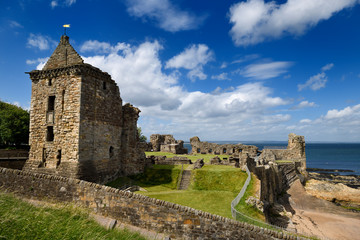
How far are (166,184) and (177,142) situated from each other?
→ 71.3 feet

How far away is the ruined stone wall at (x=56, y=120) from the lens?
16141 millimetres

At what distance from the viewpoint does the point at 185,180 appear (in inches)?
846

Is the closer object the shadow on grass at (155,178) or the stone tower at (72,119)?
the stone tower at (72,119)

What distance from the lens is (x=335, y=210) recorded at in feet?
103

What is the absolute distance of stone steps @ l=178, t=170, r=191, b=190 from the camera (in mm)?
20522

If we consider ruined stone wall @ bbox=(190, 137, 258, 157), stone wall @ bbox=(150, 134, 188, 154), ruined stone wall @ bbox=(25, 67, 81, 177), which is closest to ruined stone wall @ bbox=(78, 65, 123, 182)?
ruined stone wall @ bbox=(25, 67, 81, 177)

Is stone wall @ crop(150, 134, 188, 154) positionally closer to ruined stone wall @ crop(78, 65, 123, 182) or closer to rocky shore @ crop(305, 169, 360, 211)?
ruined stone wall @ crop(78, 65, 123, 182)

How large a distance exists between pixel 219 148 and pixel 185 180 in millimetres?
23417

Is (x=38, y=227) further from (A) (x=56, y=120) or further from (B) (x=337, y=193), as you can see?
(B) (x=337, y=193)

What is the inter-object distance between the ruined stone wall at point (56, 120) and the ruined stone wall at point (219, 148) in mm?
31425

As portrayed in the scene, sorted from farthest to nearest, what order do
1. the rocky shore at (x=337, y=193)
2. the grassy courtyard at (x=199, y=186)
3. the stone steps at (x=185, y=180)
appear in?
the rocky shore at (x=337, y=193), the stone steps at (x=185, y=180), the grassy courtyard at (x=199, y=186)

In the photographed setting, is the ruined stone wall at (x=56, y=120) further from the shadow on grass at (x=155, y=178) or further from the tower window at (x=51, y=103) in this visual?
the shadow on grass at (x=155, y=178)

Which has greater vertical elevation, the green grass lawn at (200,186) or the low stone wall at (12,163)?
the low stone wall at (12,163)

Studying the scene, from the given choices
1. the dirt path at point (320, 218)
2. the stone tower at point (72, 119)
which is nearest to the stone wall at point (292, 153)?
the dirt path at point (320, 218)
